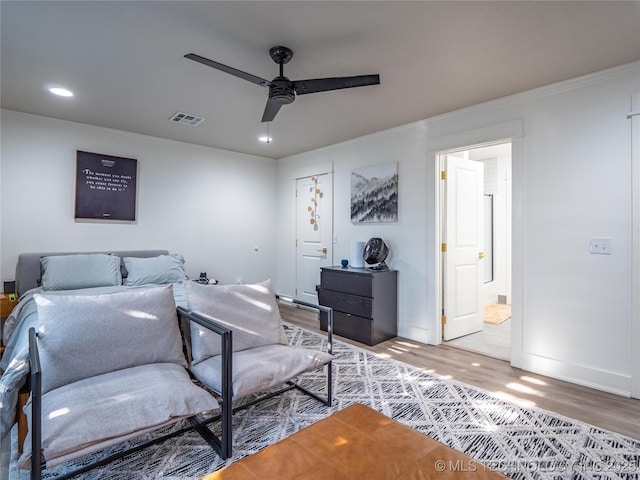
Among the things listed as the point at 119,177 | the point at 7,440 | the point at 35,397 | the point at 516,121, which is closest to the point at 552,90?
the point at 516,121

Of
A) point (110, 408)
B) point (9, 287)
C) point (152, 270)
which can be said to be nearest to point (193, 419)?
point (110, 408)

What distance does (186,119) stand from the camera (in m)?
3.80

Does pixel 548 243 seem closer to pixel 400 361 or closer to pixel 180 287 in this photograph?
pixel 400 361

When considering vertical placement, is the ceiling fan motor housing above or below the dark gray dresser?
above

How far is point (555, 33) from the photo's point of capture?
2.16 metres

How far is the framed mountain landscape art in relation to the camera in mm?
4160

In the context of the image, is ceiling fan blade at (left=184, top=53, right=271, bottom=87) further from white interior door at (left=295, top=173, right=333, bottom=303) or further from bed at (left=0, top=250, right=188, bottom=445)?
white interior door at (left=295, top=173, right=333, bottom=303)

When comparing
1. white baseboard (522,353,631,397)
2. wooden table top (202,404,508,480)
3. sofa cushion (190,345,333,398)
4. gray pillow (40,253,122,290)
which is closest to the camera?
wooden table top (202,404,508,480)

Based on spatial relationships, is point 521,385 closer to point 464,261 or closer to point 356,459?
point 464,261

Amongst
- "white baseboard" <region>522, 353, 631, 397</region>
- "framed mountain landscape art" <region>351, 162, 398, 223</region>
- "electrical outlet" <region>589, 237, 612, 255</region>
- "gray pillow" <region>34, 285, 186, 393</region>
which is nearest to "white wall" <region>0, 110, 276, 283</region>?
"framed mountain landscape art" <region>351, 162, 398, 223</region>

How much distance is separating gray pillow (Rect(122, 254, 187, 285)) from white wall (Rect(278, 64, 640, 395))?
11.2ft

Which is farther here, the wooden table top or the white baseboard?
the white baseboard

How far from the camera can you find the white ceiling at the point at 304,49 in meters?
1.96

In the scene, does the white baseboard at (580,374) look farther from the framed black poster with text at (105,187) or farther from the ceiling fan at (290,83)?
the framed black poster with text at (105,187)
